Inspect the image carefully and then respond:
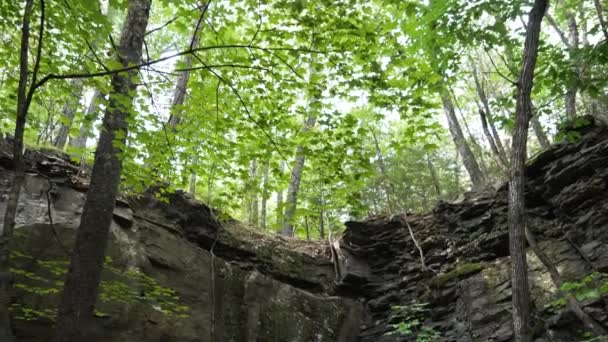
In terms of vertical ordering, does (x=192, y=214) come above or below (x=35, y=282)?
above

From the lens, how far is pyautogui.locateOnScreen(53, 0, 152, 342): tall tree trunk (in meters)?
4.70

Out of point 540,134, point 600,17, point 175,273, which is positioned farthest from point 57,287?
point 540,134

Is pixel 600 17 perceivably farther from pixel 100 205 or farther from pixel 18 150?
pixel 18 150

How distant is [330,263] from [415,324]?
3569mm

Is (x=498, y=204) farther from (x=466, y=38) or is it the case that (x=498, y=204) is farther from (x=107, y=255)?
(x=107, y=255)

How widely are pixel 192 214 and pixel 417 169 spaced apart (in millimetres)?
9019

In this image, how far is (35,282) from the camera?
6750 millimetres

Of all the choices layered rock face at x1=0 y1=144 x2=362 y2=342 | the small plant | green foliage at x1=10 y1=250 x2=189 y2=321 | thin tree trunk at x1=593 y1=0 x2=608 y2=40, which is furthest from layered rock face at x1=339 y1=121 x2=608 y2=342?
green foliage at x1=10 y1=250 x2=189 y2=321

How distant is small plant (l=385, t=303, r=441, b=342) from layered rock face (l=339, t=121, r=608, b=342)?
148 millimetres

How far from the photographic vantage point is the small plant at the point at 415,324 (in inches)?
339

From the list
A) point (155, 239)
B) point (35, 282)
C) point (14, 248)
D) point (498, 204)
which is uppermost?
point (498, 204)

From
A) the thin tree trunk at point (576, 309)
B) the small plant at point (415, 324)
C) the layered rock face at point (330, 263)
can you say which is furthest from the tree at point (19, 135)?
the small plant at point (415, 324)

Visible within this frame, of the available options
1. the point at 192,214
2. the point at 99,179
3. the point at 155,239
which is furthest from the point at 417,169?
the point at 99,179

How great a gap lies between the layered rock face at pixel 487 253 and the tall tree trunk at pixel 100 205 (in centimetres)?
667
